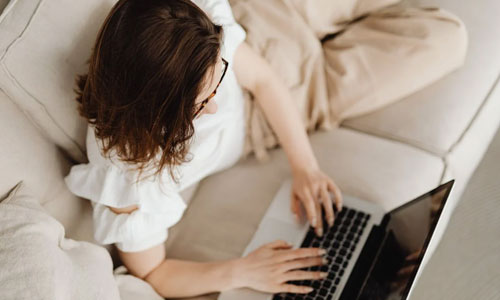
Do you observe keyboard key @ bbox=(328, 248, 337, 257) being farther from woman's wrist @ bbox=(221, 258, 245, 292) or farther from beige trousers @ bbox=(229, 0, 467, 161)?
beige trousers @ bbox=(229, 0, 467, 161)

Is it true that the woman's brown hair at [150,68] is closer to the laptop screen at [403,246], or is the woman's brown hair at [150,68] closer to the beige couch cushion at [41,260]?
the beige couch cushion at [41,260]

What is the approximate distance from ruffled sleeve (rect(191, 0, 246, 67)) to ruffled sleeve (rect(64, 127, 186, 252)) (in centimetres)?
32

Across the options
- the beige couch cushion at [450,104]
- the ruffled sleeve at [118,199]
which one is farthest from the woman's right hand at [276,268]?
the beige couch cushion at [450,104]

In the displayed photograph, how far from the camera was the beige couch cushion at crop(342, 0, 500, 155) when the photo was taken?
125cm

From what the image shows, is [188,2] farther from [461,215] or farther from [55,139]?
[461,215]

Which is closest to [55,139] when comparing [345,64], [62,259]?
[62,259]

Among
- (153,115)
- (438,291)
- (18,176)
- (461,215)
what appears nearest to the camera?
(153,115)

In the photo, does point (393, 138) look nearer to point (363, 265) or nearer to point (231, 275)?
point (363, 265)

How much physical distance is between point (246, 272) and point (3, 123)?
542 millimetres

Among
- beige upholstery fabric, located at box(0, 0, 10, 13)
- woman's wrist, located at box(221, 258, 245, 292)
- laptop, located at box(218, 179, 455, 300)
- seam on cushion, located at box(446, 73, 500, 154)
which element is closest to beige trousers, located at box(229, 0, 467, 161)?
seam on cushion, located at box(446, 73, 500, 154)

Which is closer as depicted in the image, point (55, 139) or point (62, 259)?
point (62, 259)

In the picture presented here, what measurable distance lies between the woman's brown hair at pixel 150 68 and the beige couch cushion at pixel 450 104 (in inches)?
24.6

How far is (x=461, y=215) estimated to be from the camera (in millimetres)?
1391

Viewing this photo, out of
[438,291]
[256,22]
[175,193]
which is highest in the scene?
[256,22]
